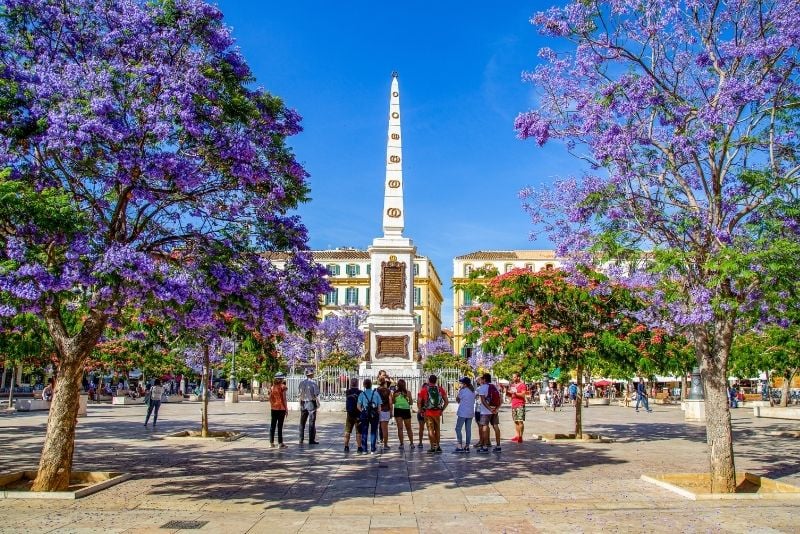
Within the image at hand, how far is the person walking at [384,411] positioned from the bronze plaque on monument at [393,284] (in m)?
13.7

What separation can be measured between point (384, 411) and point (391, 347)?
44.6 ft

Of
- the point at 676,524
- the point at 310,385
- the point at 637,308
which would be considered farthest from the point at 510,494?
the point at 637,308

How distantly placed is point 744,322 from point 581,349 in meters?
5.23

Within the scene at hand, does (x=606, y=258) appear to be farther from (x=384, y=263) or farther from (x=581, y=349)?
(x=384, y=263)

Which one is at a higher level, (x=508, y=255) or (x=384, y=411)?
(x=508, y=255)

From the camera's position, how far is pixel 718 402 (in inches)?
409

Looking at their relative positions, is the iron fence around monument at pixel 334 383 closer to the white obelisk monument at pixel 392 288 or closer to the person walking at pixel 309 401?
the white obelisk monument at pixel 392 288

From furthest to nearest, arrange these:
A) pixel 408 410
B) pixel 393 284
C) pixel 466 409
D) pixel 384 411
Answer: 1. pixel 393 284
2. pixel 408 410
3. pixel 384 411
4. pixel 466 409

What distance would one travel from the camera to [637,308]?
1766cm

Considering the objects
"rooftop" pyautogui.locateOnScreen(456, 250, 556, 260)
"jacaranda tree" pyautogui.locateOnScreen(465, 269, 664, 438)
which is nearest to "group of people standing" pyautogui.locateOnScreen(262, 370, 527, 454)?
"jacaranda tree" pyautogui.locateOnScreen(465, 269, 664, 438)

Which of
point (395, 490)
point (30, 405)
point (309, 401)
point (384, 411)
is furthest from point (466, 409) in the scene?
A: point (30, 405)

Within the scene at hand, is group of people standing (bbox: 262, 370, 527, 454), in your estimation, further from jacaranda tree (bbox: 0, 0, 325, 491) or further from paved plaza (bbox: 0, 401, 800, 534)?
jacaranda tree (bbox: 0, 0, 325, 491)

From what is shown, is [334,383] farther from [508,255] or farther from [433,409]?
[508,255]

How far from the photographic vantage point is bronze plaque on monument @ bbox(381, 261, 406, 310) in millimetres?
30578
